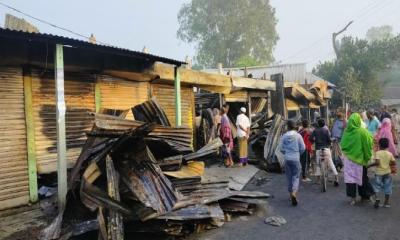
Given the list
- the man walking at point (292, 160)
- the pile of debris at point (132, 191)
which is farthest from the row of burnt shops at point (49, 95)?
the man walking at point (292, 160)

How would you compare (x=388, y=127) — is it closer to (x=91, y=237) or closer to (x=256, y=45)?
(x=91, y=237)

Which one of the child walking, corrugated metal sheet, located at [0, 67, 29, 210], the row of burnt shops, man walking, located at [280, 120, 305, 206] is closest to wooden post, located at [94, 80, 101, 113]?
the row of burnt shops

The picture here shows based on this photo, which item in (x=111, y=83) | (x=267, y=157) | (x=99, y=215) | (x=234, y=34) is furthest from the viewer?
(x=234, y=34)

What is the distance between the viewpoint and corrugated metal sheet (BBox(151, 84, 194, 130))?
34.7 feet

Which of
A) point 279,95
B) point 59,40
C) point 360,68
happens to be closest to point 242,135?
point 279,95

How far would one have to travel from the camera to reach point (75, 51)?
7418 mm

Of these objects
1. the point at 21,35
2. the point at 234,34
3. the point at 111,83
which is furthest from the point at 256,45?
the point at 21,35

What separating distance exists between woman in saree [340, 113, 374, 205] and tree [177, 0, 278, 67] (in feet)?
138

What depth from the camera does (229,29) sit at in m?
48.4

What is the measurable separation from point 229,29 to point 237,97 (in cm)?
3544

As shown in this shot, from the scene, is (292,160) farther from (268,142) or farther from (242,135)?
(268,142)

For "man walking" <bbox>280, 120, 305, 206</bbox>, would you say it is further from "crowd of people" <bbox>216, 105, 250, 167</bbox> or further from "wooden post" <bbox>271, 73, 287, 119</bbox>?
"wooden post" <bbox>271, 73, 287, 119</bbox>

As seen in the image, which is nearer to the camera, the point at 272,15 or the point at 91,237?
the point at 91,237

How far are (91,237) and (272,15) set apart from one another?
164 feet
